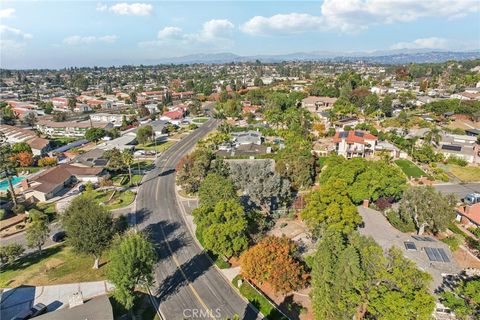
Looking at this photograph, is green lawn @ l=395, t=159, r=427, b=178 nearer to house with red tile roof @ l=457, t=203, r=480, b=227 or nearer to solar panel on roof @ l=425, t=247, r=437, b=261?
house with red tile roof @ l=457, t=203, r=480, b=227

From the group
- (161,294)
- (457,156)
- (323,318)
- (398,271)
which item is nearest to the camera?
(398,271)

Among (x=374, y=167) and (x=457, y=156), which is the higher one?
(x=374, y=167)

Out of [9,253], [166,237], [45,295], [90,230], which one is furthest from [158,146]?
[45,295]

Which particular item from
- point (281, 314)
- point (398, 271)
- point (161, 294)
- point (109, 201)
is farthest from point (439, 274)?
point (109, 201)

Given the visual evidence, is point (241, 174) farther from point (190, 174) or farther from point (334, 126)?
point (334, 126)

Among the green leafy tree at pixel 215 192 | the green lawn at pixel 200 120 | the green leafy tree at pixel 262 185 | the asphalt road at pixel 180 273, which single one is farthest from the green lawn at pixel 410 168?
the green lawn at pixel 200 120

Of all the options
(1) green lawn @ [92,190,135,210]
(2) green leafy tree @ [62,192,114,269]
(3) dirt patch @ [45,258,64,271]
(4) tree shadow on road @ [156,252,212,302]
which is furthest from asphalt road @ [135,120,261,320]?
(3) dirt patch @ [45,258,64,271]

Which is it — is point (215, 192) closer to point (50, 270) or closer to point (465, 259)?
point (50, 270)
